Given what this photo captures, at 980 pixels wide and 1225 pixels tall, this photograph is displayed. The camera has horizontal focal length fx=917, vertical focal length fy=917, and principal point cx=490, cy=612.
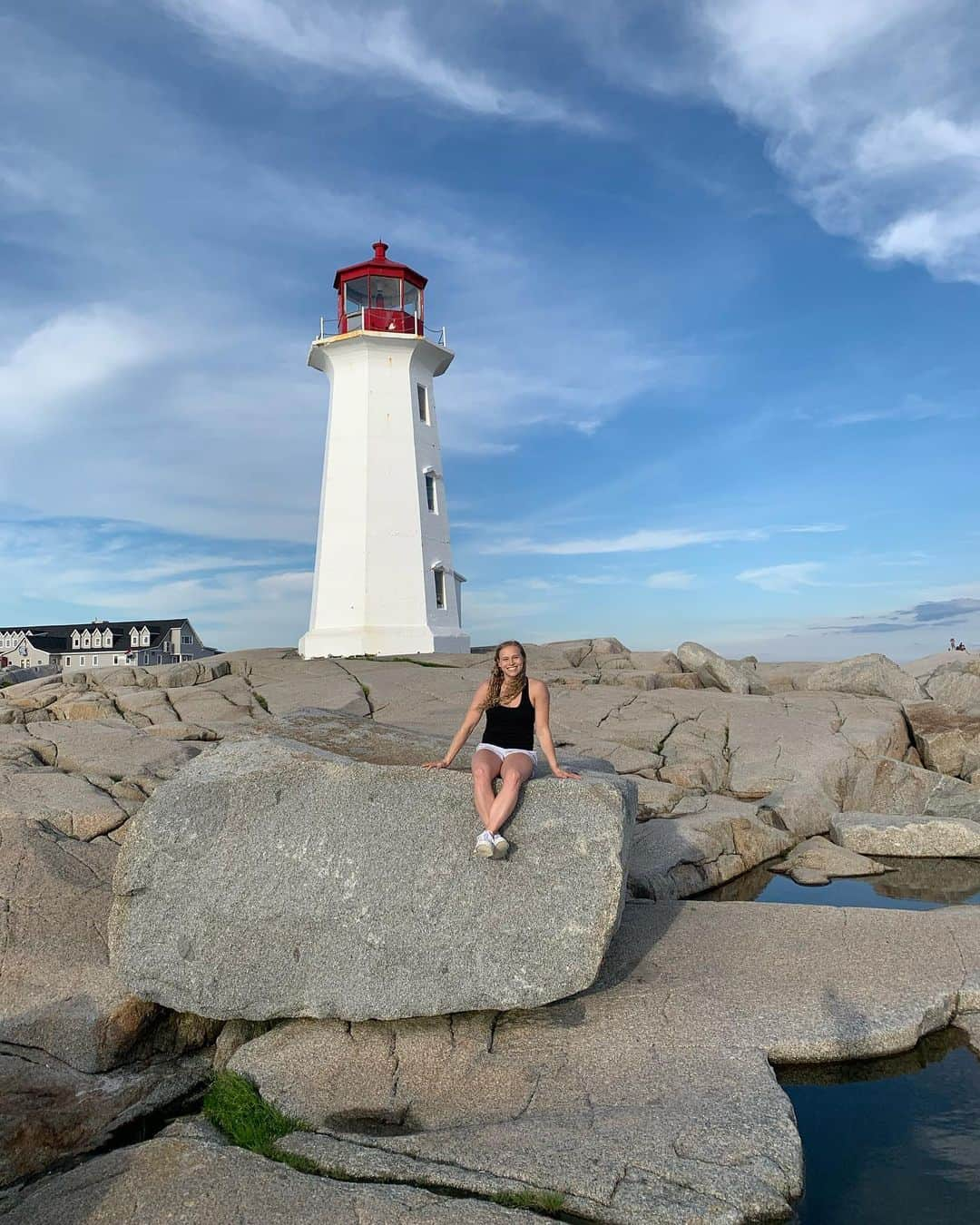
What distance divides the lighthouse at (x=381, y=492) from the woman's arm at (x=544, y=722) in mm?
21114

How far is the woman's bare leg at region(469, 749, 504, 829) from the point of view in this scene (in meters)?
7.93

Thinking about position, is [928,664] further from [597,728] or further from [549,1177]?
[549,1177]

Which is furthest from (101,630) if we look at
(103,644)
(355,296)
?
(355,296)

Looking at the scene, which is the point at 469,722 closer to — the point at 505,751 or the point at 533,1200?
the point at 505,751

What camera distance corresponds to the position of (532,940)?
299 inches

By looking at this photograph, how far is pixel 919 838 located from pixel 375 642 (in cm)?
1829

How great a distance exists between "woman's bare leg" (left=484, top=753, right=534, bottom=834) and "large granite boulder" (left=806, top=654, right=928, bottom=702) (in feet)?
56.0

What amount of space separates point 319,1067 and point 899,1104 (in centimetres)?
453

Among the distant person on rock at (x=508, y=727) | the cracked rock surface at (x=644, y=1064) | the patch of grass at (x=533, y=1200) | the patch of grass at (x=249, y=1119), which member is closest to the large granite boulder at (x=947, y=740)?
the cracked rock surface at (x=644, y=1064)

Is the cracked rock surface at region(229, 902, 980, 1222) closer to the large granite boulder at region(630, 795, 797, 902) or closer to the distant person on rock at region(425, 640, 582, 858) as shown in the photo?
the distant person on rock at region(425, 640, 582, 858)

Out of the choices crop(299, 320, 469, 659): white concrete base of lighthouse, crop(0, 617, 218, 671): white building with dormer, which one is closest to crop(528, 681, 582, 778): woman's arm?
crop(299, 320, 469, 659): white concrete base of lighthouse

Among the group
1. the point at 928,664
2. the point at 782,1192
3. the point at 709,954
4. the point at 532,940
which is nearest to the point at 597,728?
the point at 709,954

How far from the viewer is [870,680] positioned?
23.8 m

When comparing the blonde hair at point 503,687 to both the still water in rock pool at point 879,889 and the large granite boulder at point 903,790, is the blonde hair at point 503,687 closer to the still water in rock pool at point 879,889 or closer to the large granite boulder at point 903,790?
the still water in rock pool at point 879,889
